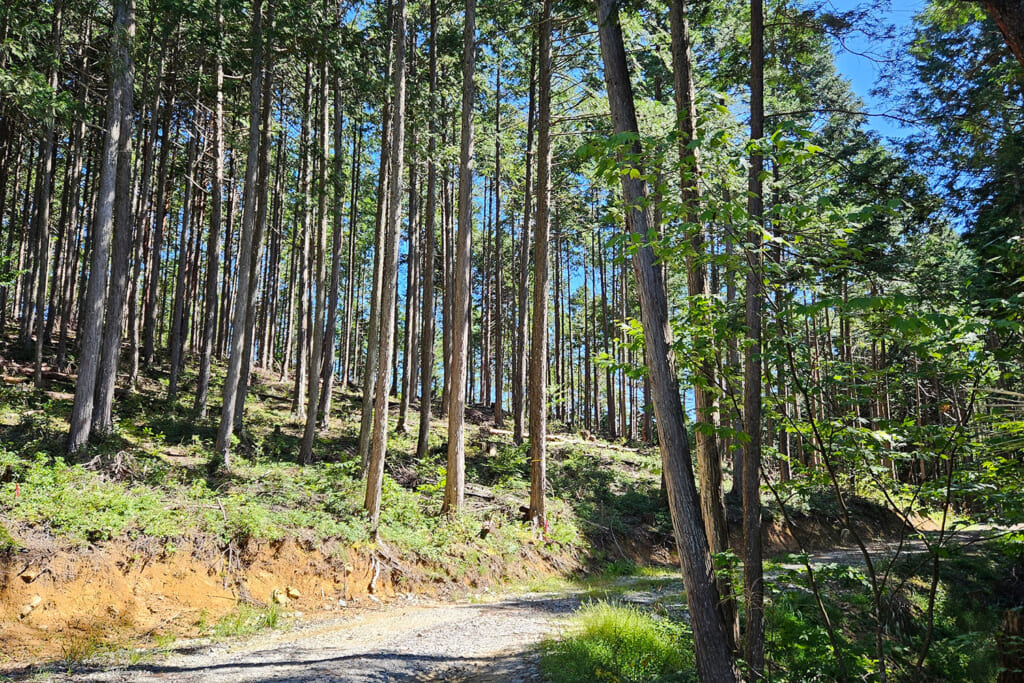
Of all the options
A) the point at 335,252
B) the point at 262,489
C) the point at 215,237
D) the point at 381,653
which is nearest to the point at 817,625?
the point at 381,653

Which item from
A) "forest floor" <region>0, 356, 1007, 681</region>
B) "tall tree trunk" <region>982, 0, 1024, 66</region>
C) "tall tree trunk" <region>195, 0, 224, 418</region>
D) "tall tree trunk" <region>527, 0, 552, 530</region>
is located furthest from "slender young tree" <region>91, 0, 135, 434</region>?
"tall tree trunk" <region>982, 0, 1024, 66</region>

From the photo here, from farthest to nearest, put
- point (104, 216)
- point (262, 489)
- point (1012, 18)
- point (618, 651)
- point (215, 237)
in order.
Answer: point (215, 237) < point (104, 216) < point (262, 489) < point (618, 651) < point (1012, 18)

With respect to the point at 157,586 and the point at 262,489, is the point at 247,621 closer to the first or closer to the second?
the point at 157,586

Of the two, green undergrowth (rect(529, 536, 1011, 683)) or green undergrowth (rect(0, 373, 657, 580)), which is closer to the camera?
green undergrowth (rect(529, 536, 1011, 683))

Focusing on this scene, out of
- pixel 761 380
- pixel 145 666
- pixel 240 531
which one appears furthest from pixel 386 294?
pixel 761 380

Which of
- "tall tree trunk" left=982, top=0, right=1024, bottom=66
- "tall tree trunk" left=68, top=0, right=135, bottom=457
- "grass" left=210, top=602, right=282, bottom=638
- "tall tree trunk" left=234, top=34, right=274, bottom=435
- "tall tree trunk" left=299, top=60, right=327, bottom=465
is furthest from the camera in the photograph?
"tall tree trunk" left=234, top=34, right=274, bottom=435

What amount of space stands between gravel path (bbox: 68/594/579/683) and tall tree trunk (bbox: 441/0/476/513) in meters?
3.55

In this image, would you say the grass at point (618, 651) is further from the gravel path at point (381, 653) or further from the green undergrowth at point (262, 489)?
the green undergrowth at point (262, 489)

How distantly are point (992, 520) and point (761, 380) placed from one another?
2.13 metres

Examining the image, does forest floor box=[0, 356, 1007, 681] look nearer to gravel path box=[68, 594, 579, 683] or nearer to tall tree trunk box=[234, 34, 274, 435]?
gravel path box=[68, 594, 579, 683]

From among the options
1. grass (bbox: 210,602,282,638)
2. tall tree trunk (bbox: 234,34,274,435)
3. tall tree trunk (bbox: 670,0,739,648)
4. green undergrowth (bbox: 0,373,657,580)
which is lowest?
grass (bbox: 210,602,282,638)

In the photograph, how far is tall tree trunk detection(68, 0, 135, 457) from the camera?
34.9 feet

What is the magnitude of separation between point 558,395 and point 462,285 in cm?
856

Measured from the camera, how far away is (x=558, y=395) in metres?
19.7
